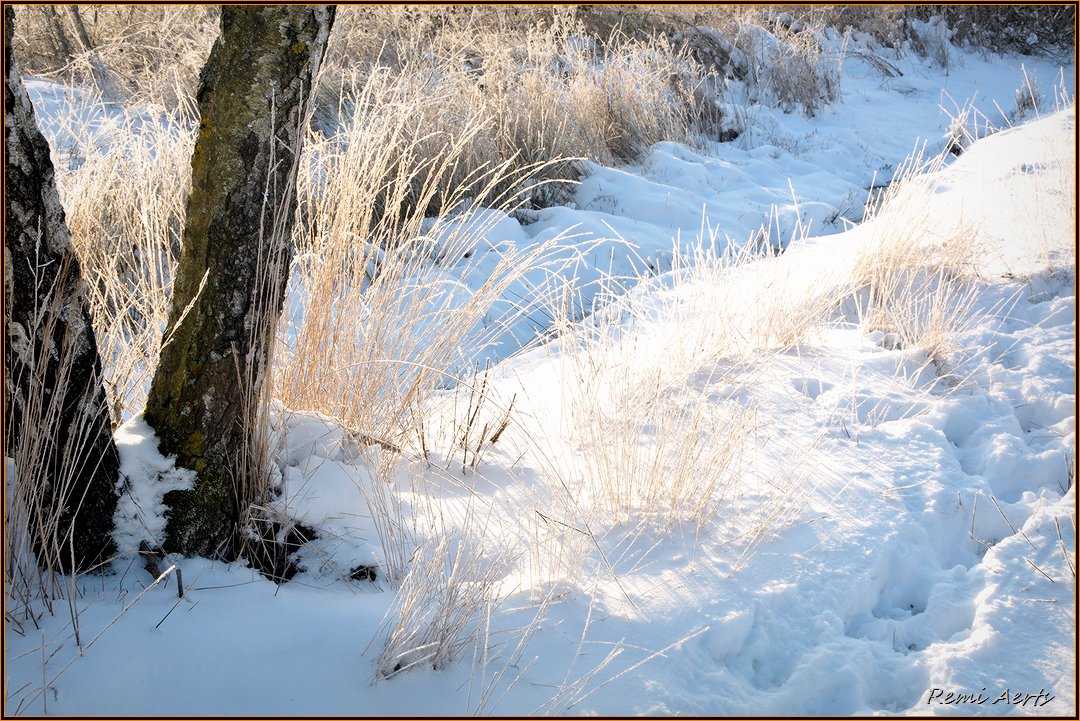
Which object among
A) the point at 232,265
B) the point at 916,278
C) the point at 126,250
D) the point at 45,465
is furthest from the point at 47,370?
the point at 916,278

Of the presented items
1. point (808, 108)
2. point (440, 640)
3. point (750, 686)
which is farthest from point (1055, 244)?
point (808, 108)

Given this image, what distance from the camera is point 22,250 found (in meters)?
1.36

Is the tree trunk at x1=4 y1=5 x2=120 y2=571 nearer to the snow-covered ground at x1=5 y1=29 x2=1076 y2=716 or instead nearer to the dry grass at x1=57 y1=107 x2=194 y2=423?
the snow-covered ground at x1=5 y1=29 x2=1076 y2=716

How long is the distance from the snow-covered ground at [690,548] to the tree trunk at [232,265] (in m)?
0.10

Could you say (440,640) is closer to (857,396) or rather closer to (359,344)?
(359,344)

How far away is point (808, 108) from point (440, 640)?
8.23m

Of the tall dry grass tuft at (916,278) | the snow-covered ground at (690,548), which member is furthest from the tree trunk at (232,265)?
the tall dry grass tuft at (916,278)

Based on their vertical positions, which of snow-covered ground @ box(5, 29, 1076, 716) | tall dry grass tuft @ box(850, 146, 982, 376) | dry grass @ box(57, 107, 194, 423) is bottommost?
snow-covered ground @ box(5, 29, 1076, 716)

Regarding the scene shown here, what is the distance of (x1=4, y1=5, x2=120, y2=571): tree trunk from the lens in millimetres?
1341

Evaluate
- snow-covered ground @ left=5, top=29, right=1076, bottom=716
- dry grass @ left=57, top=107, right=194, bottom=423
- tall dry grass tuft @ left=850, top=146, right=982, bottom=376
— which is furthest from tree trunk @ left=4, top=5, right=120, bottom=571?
tall dry grass tuft @ left=850, top=146, right=982, bottom=376

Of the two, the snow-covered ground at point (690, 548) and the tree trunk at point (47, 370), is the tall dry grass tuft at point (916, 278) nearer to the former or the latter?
the snow-covered ground at point (690, 548)

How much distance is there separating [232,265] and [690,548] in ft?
4.18

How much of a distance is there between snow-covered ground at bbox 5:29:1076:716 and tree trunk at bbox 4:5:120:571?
111 millimetres

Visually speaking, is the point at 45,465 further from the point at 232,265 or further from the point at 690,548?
the point at 690,548
